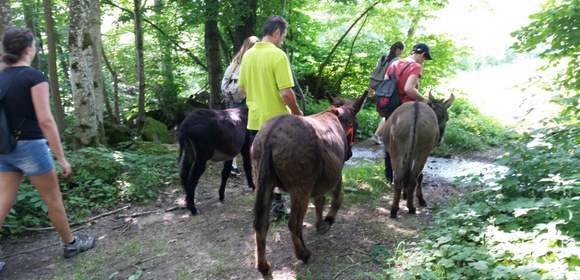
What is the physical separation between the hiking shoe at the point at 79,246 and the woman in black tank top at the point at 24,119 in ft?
2.42

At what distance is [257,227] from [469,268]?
5.58 ft

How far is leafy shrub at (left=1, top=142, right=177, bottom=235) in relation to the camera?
16.2ft

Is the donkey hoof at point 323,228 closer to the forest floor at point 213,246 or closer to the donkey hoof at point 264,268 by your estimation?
the forest floor at point 213,246

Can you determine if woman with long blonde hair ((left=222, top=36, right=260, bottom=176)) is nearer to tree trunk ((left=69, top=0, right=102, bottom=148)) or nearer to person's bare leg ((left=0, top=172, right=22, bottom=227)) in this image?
tree trunk ((left=69, top=0, right=102, bottom=148))

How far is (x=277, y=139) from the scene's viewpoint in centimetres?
341

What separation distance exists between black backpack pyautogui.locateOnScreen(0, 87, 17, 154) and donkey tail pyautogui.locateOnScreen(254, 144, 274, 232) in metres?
2.23

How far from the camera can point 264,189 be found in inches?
134

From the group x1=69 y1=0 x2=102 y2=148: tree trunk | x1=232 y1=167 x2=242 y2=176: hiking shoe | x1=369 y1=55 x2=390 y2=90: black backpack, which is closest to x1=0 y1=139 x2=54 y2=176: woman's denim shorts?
x1=69 y1=0 x2=102 y2=148: tree trunk

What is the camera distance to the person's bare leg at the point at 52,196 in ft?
12.6

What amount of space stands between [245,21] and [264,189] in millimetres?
6637

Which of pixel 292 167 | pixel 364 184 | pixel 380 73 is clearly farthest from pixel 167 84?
pixel 292 167

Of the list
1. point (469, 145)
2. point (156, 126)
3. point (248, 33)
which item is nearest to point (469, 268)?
point (469, 145)

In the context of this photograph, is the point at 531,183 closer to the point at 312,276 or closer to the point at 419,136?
the point at 419,136

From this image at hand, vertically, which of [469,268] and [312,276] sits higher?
[469,268]
